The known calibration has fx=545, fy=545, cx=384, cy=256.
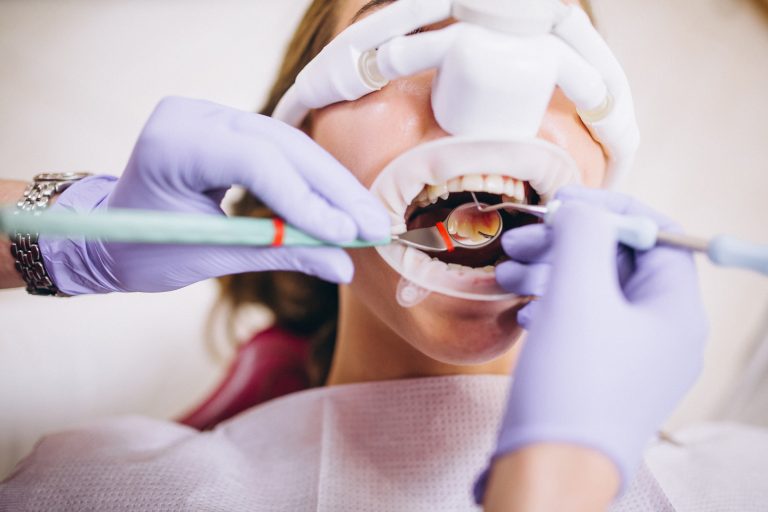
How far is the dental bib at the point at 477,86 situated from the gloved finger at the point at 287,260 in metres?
0.10

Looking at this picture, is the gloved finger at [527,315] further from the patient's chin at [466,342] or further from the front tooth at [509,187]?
the front tooth at [509,187]

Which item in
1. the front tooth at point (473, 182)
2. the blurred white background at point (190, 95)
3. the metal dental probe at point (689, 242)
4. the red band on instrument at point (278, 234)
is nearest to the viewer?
the metal dental probe at point (689, 242)

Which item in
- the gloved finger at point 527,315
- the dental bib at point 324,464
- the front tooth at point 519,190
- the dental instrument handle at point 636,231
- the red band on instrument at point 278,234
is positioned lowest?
the dental bib at point 324,464

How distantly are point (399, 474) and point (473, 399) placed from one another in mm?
194

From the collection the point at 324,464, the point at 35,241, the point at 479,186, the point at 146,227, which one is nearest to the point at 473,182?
the point at 479,186

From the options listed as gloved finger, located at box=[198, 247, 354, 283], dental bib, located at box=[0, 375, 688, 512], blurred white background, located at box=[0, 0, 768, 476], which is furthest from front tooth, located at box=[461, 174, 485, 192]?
blurred white background, located at box=[0, 0, 768, 476]

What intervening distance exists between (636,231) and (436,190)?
29cm

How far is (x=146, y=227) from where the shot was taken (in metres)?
0.56

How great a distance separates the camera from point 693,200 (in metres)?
1.69

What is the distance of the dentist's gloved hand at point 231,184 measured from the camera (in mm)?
725

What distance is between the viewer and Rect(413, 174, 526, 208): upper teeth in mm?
796

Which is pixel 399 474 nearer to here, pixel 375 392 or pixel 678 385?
pixel 375 392

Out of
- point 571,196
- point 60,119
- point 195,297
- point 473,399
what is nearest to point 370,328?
→ point 473,399

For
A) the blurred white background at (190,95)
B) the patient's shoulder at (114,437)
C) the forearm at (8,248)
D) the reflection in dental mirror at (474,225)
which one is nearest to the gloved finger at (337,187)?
the reflection in dental mirror at (474,225)
